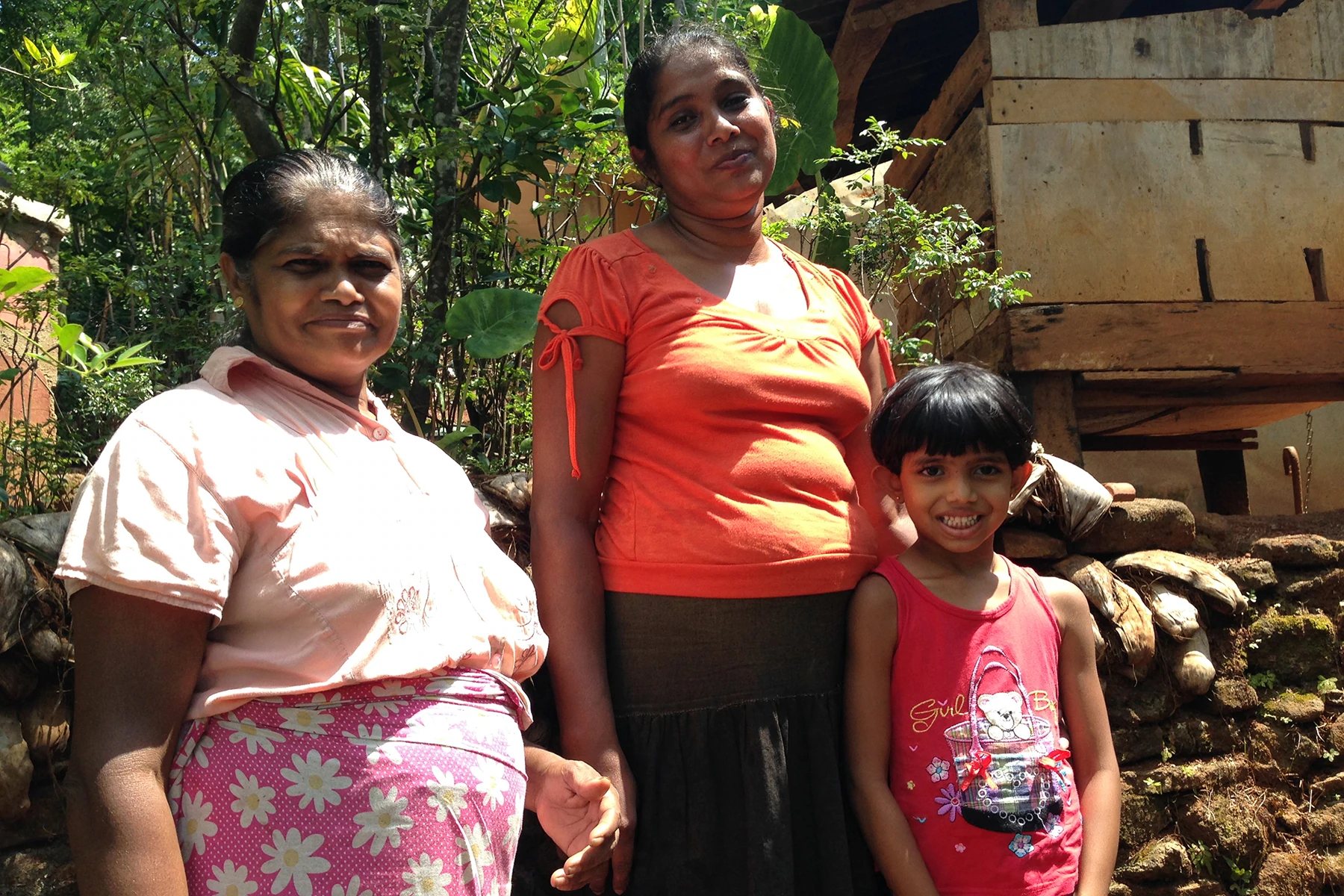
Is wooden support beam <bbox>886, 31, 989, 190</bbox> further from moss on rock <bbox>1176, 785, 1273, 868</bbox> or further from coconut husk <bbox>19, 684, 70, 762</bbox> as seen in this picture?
coconut husk <bbox>19, 684, 70, 762</bbox>

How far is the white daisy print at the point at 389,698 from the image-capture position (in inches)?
50.4

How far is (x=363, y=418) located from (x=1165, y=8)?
19.0 ft

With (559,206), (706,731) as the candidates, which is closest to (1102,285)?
(559,206)

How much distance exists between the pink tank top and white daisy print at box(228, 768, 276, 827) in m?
1.02

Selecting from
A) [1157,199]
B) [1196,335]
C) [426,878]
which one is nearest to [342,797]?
[426,878]

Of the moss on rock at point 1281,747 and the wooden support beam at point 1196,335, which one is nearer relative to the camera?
the moss on rock at point 1281,747

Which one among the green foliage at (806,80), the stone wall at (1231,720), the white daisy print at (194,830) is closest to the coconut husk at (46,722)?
the stone wall at (1231,720)

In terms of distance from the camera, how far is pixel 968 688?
179 centimetres

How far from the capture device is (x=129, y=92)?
3.17 metres

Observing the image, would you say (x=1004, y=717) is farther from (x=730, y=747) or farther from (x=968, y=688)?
(x=730, y=747)

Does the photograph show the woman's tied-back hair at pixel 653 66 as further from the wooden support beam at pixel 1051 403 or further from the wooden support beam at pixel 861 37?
the wooden support beam at pixel 861 37

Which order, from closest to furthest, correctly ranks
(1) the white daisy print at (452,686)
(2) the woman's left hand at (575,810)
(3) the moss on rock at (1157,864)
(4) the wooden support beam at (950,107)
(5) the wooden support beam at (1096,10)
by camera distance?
1. (1) the white daisy print at (452,686)
2. (2) the woman's left hand at (575,810)
3. (3) the moss on rock at (1157,864)
4. (4) the wooden support beam at (950,107)
5. (5) the wooden support beam at (1096,10)

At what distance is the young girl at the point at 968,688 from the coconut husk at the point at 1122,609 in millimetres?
1058

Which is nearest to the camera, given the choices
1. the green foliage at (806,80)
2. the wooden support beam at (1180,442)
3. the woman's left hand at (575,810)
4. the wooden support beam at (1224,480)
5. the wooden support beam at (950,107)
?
the woman's left hand at (575,810)
